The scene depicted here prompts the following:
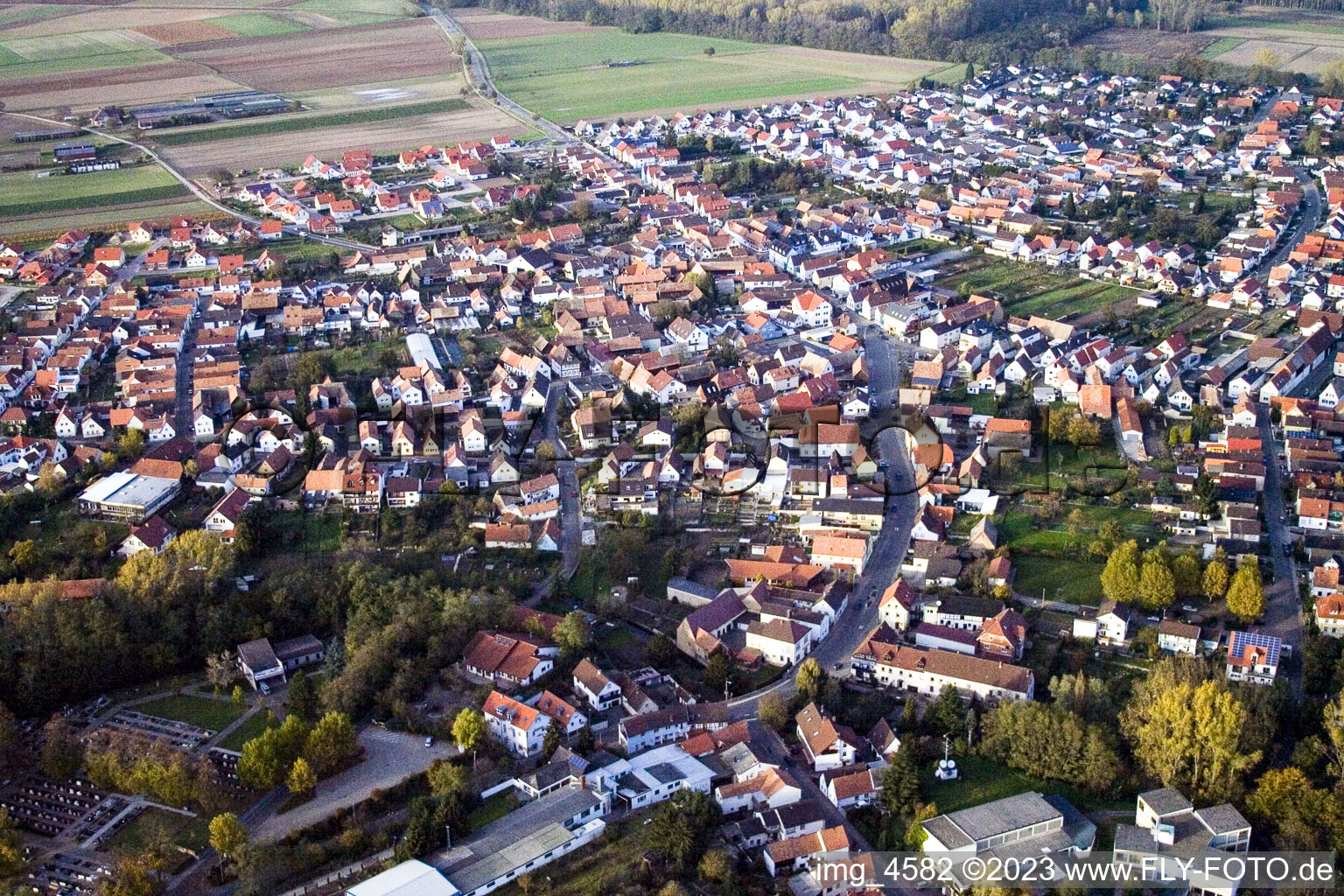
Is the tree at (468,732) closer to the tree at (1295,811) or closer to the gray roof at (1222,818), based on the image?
the gray roof at (1222,818)

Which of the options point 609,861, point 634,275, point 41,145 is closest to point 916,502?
point 609,861

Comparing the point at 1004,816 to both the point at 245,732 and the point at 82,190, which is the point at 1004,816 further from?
the point at 82,190

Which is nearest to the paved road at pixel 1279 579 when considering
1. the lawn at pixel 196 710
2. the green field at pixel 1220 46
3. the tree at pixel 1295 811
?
the tree at pixel 1295 811

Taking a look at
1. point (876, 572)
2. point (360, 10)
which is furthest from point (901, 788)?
point (360, 10)

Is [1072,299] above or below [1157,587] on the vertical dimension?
above

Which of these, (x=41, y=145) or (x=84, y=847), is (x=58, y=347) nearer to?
(x=84, y=847)
